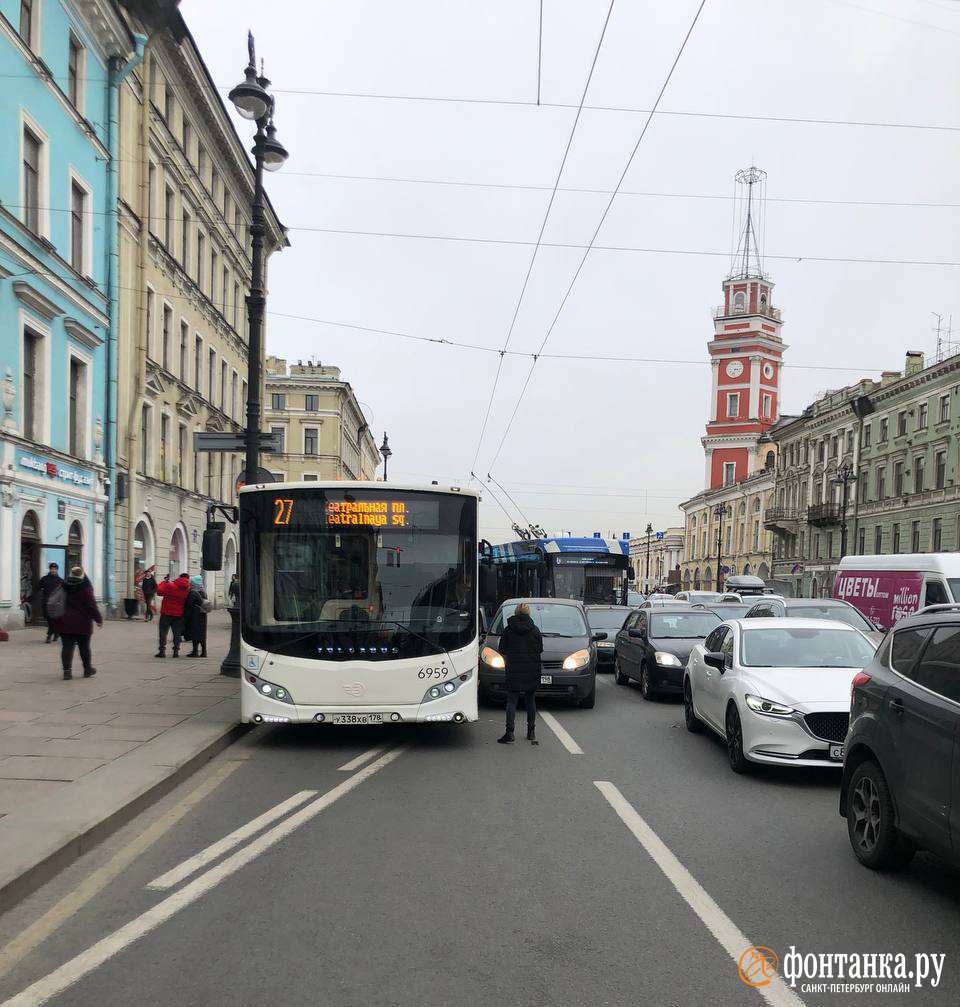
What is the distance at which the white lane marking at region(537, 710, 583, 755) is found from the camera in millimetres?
10117

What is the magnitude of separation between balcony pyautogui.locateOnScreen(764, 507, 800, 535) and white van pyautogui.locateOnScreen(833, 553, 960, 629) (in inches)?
1963

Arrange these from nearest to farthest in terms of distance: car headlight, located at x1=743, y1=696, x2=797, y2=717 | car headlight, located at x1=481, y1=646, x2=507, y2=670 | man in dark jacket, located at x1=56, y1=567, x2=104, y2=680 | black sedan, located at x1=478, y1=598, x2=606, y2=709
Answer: car headlight, located at x1=743, y1=696, x2=797, y2=717 < black sedan, located at x1=478, y1=598, x2=606, y2=709 < car headlight, located at x1=481, y1=646, x2=507, y2=670 < man in dark jacket, located at x1=56, y1=567, x2=104, y2=680

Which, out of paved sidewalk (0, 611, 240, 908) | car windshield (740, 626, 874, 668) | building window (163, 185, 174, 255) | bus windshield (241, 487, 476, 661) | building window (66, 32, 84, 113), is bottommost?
paved sidewalk (0, 611, 240, 908)

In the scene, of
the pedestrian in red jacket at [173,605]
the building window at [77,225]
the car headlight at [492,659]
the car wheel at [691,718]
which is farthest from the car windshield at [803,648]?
the building window at [77,225]

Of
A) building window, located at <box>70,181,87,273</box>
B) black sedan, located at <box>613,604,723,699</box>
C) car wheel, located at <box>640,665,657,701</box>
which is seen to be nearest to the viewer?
black sedan, located at <box>613,604,723,699</box>

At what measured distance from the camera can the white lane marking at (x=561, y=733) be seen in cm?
1012

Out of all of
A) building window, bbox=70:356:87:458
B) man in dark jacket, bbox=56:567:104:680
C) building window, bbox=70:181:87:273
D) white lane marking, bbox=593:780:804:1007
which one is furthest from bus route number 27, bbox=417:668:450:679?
building window, bbox=70:181:87:273

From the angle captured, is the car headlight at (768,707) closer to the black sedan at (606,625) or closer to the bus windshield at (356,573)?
the bus windshield at (356,573)

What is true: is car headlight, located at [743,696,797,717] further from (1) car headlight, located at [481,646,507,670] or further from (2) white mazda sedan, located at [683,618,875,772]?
(1) car headlight, located at [481,646,507,670]

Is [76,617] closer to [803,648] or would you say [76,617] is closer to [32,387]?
[803,648]

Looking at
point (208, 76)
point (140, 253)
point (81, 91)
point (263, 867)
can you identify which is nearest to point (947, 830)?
point (263, 867)

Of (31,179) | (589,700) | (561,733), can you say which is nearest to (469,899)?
(561,733)

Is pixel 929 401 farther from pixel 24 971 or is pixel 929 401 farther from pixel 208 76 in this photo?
pixel 24 971

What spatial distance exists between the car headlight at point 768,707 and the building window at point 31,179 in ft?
66.8
